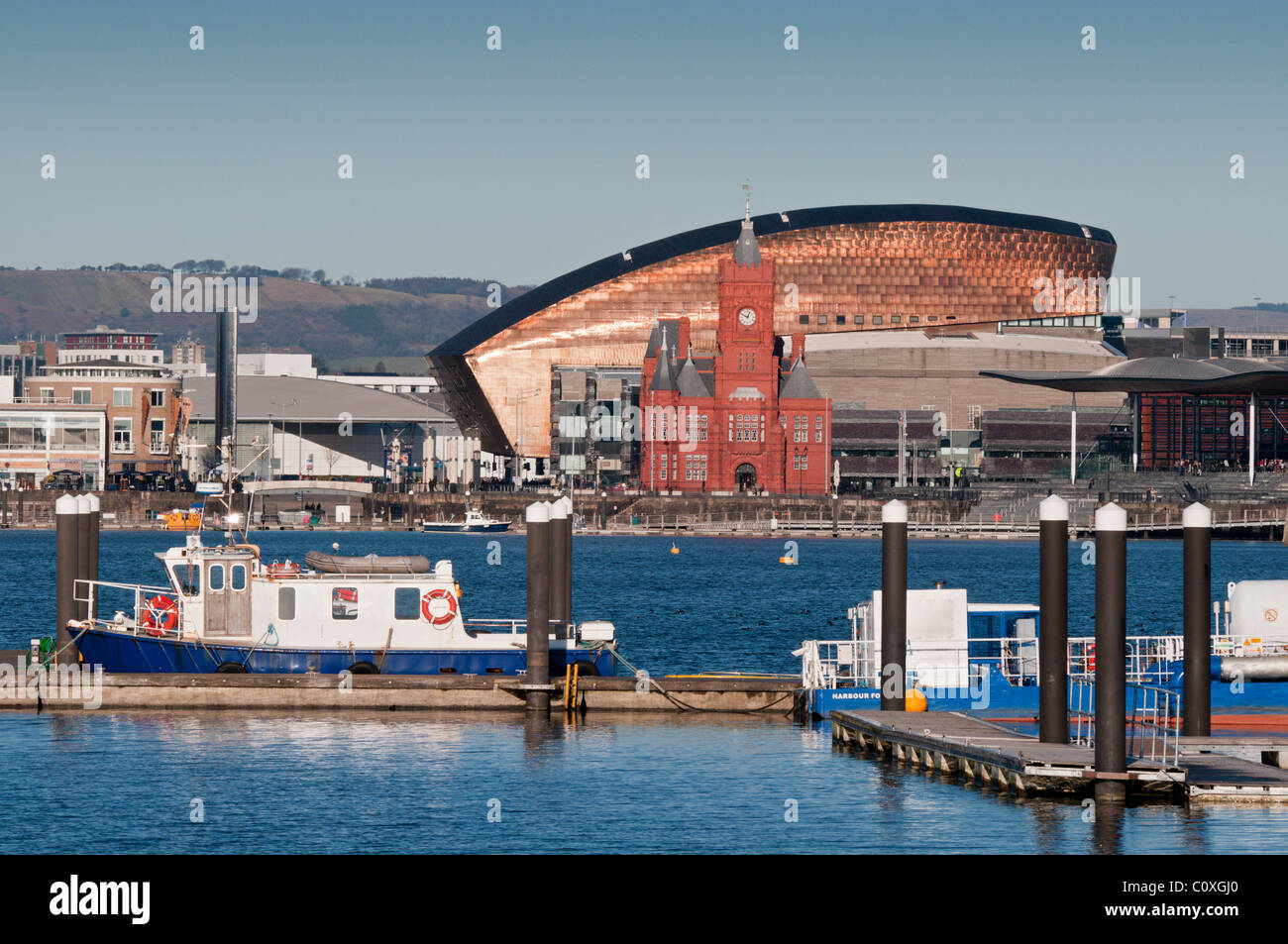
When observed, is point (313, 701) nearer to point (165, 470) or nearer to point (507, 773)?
point (507, 773)

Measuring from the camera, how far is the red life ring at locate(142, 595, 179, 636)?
41.7 metres

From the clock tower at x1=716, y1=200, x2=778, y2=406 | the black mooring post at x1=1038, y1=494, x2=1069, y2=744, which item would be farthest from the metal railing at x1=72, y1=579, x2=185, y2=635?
the clock tower at x1=716, y1=200, x2=778, y2=406

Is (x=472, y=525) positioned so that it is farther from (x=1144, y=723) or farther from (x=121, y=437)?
(x=1144, y=723)

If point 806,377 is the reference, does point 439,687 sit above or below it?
below

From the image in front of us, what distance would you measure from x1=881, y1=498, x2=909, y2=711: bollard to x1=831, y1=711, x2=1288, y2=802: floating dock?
3.75 feet

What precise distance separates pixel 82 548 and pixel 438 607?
798cm

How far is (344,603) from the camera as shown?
4138 cm

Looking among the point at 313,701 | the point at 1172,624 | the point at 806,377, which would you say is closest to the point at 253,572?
the point at 313,701

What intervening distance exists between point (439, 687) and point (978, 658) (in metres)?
10.7

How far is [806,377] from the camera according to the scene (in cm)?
17712

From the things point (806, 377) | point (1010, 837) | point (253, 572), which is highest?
point (806, 377)

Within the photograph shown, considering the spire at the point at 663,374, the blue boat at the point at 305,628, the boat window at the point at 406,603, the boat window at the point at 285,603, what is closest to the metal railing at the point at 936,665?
the blue boat at the point at 305,628

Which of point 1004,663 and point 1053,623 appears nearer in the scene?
point 1053,623

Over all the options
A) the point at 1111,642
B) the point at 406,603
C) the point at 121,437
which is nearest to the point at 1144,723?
the point at 1111,642
